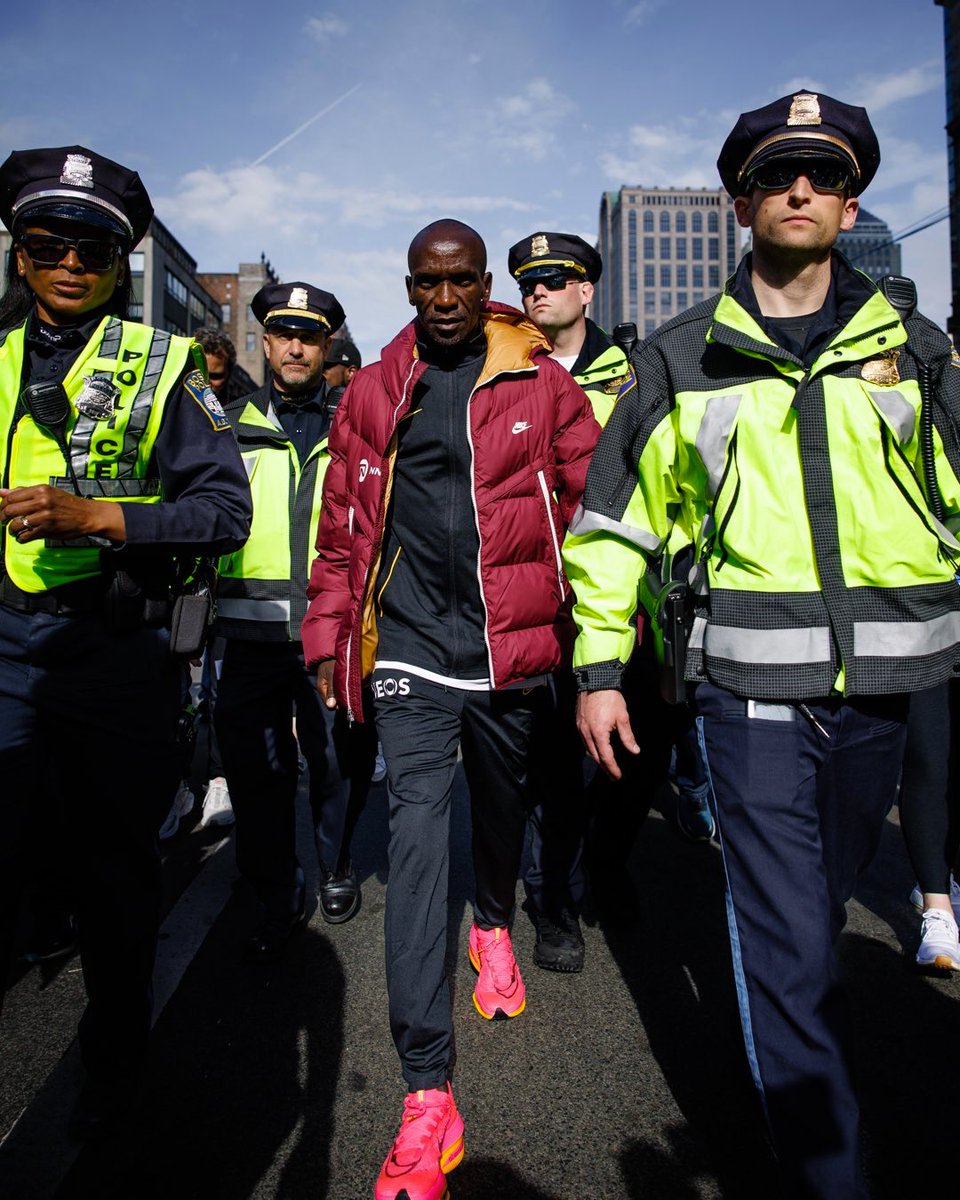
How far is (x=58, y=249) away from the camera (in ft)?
7.39

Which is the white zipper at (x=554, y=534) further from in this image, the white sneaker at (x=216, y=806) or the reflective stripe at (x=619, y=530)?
the white sneaker at (x=216, y=806)

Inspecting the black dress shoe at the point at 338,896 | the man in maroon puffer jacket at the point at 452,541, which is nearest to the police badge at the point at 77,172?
the man in maroon puffer jacket at the point at 452,541

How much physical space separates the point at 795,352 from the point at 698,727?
0.90 metres

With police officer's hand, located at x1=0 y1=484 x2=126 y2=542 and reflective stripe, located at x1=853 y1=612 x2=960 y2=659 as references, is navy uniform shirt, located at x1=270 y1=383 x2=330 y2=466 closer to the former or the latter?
police officer's hand, located at x1=0 y1=484 x2=126 y2=542

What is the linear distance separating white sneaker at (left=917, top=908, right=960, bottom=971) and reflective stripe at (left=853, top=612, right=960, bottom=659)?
169cm

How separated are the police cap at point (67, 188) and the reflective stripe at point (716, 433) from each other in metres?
1.53

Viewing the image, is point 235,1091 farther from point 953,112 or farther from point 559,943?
point 953,112

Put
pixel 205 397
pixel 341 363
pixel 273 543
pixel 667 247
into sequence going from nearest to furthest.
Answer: pixel 205 397, pixel 273 543, pixel 341 363, pixel 667 247

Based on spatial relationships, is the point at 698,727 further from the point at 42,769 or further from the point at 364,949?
the point at 364,949

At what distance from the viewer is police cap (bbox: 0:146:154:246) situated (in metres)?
2.23

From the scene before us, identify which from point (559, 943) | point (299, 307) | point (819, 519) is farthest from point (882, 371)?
point (299, 307)

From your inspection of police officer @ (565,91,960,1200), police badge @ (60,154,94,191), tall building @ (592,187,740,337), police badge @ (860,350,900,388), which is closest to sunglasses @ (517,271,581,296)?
police officer @ (565,91,960,1200)

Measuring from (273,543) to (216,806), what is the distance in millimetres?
2022

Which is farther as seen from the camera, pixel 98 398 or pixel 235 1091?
pixel 235 1091
